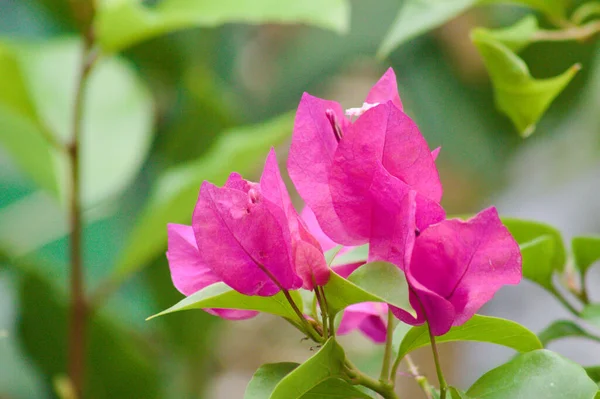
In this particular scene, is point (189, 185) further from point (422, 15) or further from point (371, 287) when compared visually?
point (371, 287)

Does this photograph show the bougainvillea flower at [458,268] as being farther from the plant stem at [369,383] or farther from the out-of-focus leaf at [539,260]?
the out-of-focus leaf at [539,260]

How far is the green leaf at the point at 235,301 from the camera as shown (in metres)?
0.31

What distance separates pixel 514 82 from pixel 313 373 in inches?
9.3

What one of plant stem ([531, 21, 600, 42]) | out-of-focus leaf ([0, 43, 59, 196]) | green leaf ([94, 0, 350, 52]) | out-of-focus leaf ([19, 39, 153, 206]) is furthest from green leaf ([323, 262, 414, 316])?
out-of-focus leaf ([19, 39, 153, 206])

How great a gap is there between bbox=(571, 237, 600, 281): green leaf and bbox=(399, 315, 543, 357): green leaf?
166 millimetres

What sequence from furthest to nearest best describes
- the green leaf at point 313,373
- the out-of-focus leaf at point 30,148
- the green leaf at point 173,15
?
the out-of-focus leaf at point 30,148 → the green leaf at point 173,15 → the green leaf at point 313,373

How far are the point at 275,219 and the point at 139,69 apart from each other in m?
1.52

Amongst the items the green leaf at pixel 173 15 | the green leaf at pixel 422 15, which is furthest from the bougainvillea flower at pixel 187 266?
the green leaf at pixel 173 15

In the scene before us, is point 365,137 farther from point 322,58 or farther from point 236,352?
point 236,352

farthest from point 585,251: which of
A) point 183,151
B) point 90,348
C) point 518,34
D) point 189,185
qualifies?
point 183,151

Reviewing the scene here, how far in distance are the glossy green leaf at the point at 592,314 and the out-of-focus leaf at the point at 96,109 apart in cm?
82

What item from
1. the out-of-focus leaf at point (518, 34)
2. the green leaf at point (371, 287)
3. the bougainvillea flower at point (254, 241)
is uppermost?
the out-of-focus leaf at point (518, 34)

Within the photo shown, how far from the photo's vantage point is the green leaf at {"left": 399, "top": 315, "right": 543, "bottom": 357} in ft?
1.07

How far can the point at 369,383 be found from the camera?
1.06 ft
